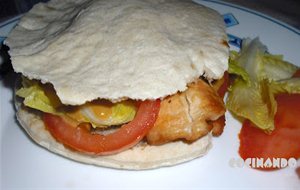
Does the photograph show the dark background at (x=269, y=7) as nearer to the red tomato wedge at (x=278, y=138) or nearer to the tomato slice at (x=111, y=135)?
the red tomato wedge at (x=278, y=138)

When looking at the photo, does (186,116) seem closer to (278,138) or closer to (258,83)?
(278,138)

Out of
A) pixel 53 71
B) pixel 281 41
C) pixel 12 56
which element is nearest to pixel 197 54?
pixel 53 71

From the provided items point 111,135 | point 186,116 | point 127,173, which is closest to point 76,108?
point 111,135

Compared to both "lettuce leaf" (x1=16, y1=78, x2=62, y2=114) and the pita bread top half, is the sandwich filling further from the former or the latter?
the pita bread top half

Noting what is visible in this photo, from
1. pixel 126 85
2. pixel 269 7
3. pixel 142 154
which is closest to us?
pixel 126 85

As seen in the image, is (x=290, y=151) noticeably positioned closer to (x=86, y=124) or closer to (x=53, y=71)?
(x=86, y=124)

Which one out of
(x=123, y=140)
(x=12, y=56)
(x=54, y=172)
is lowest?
(x=54, y=172)

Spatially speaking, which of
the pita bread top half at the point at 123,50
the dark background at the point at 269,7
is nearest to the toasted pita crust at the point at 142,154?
the pita bread top half at the point at 123,50
